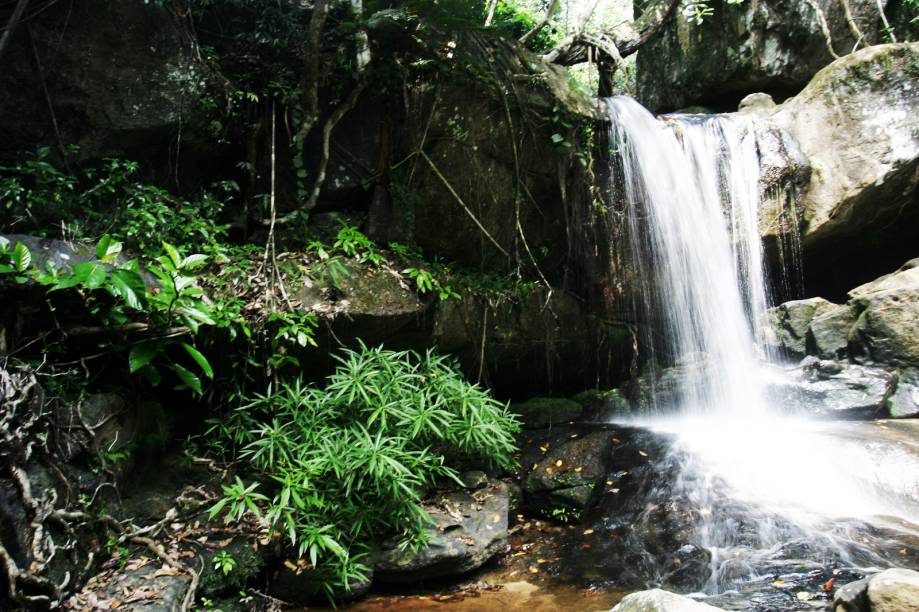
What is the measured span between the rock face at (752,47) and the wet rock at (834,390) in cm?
544

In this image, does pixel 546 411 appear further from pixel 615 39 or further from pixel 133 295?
pixel 615 39

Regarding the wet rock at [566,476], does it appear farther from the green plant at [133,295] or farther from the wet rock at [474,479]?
the green plant at [133,295]

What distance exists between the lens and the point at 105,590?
317 cm

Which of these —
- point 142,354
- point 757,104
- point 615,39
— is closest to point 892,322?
point 757,104

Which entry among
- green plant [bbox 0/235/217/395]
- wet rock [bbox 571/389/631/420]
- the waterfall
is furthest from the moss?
the waterfall

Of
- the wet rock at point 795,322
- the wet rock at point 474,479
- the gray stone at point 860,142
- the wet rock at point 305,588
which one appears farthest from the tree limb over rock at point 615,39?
the wet rock at point 305,588

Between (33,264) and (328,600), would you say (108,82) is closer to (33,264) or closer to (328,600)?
(33,264)

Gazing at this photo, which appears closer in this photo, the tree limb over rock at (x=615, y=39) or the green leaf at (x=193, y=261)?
the green leaf at (x=193, y=261)

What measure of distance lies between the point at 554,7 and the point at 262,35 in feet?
11.7

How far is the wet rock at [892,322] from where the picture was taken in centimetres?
664

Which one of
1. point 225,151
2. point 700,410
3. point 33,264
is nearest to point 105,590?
point 33,264

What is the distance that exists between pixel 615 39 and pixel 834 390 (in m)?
5.72

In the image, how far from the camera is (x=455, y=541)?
4.17 meters

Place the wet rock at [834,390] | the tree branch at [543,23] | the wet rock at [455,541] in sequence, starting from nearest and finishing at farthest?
the wet rock at [455,541]
the wet rock at [834,390]
the tree branch at [543,23]
